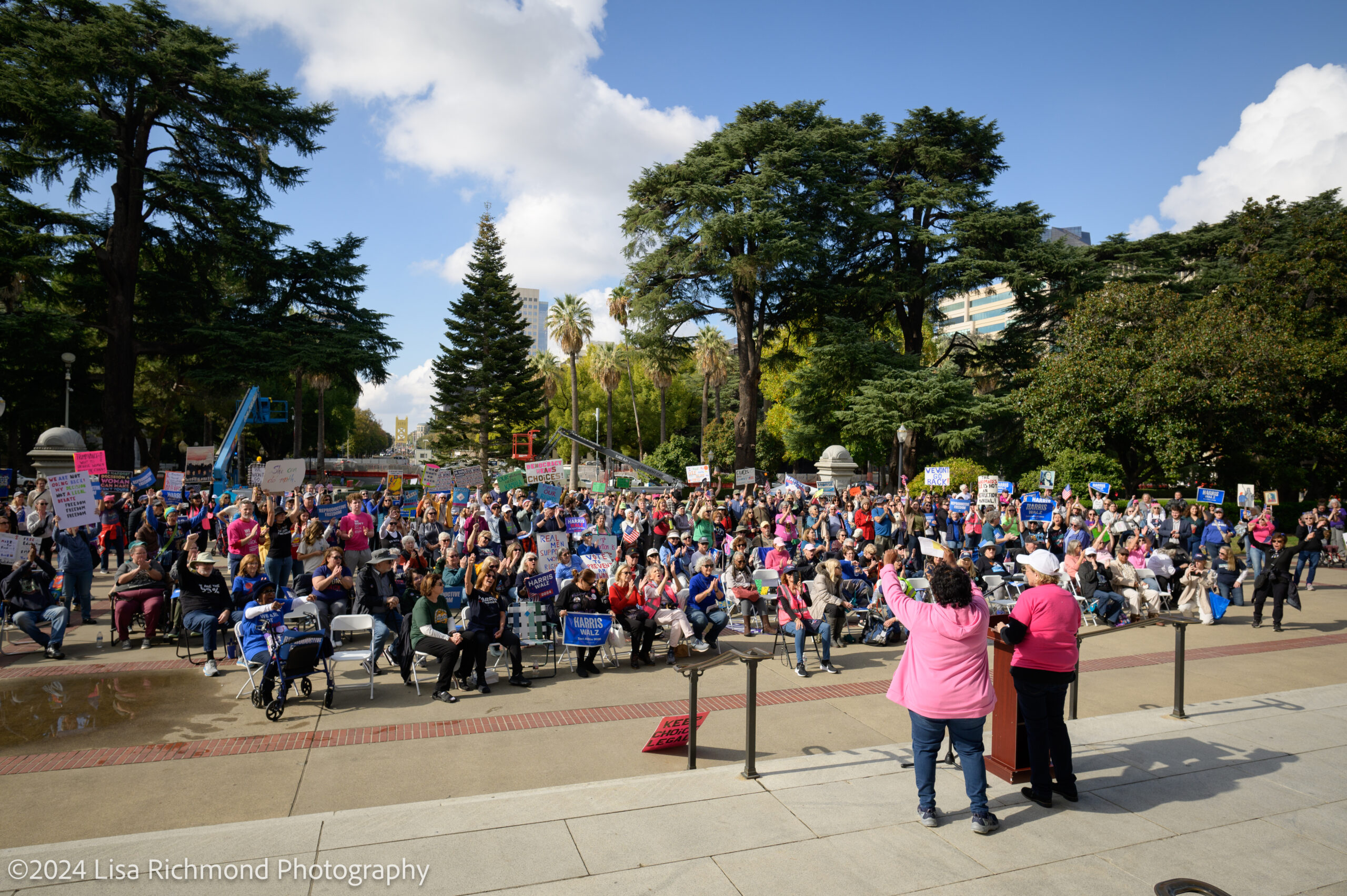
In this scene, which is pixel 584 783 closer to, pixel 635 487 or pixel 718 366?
pixel 635 487

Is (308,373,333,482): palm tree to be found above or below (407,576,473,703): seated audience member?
above

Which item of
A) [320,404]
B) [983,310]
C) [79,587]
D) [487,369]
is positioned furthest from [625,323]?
[983,310]

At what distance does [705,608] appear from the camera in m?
9.94

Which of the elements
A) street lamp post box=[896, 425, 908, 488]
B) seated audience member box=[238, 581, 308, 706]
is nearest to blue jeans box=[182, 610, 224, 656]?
seated audience member box=[238, 581, 308, 706]

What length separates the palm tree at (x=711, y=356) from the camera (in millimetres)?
57406

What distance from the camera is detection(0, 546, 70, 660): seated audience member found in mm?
8617

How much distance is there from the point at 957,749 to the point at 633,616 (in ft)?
17.6

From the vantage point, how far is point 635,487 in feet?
98.6

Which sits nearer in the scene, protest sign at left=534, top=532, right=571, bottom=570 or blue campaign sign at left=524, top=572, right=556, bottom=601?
blue campaign sign at left=524, top=572, right=556, bottom=601

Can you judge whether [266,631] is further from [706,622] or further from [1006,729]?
[1006,729]

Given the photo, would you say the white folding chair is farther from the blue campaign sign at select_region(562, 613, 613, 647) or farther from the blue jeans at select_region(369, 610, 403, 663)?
the blue campaign sign at select_region(562, 613, 613, 647)

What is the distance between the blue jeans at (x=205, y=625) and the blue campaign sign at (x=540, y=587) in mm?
3659

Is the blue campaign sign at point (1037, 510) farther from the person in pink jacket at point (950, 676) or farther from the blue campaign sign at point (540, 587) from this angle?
the person in pink jacket at point (950, 676)

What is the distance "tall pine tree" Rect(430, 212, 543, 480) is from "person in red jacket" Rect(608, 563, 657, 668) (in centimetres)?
4362
